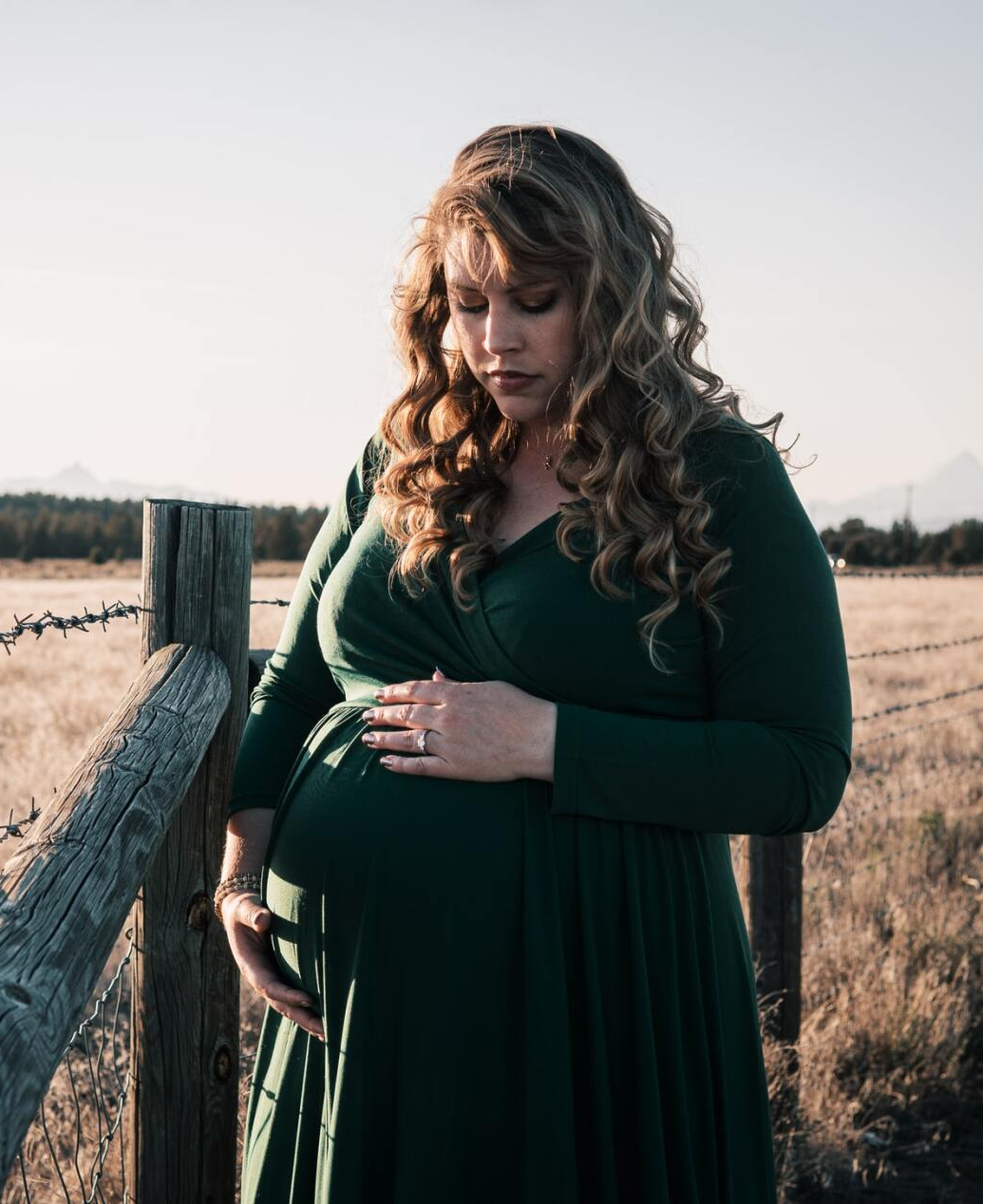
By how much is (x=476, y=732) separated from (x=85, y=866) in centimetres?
56

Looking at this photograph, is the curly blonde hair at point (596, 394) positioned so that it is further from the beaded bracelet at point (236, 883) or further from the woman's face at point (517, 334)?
the beaded bracelet at point (236, 883)

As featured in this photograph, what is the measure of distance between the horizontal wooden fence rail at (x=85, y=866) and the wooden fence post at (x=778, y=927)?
6.45 feet

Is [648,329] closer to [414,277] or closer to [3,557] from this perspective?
[414,277]

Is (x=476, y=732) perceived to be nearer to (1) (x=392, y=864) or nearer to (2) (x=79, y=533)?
(1) (x=392, y=864)

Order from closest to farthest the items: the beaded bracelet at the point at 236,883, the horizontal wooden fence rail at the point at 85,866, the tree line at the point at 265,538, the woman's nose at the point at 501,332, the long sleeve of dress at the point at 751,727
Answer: the horizontal wooden fence rail at the point at 85,866, the long sleeve of dress at the point at 751,727, the woman's nose at the point at 501,332, the beaded bracelet at the point at 236,883, the tree line at the point at 265,538

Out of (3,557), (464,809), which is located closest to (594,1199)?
(464,809)

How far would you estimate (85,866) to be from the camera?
1.23 meters

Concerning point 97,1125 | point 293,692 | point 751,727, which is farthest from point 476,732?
point 97,1125

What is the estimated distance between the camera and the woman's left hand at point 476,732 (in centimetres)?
160

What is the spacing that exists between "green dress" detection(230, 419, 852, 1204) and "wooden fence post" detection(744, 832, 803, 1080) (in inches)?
64.1

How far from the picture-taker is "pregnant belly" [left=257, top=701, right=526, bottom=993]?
1604 mm

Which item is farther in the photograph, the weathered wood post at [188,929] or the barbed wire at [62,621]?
the weathered wood post at [188,929]

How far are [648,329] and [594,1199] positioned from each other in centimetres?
122

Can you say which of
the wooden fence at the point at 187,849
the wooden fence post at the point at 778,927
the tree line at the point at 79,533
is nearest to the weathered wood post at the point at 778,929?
the wooden fence post at the point at 778,927
